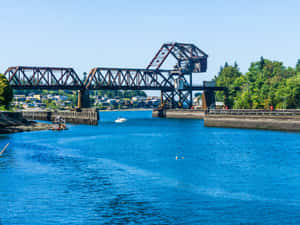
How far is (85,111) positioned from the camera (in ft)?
595

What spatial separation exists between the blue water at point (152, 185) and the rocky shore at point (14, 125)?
38.0 metres

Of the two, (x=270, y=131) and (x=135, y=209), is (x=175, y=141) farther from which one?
(x=135, y=209)

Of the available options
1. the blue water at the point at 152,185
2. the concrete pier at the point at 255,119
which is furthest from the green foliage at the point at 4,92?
the blue water at the point at 152,185

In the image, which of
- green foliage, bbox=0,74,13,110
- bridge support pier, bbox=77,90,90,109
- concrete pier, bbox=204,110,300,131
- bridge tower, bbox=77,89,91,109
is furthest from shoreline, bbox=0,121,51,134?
bridge tower, bbox=77,89,91,109

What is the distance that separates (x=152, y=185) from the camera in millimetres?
52000

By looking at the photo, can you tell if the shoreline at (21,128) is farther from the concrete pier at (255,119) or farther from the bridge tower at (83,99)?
the bridge tower at (83,99)

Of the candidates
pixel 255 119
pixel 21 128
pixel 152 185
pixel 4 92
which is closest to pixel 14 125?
pixel 21 128

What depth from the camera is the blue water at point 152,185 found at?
40156 mm

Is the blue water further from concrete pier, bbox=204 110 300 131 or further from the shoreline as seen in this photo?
the shoreline

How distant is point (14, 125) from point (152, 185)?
294ft

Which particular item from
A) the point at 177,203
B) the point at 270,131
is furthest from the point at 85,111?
the point at 177,203

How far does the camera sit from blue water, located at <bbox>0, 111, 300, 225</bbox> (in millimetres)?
40156

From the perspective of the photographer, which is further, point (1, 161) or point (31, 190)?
point (1, 161)

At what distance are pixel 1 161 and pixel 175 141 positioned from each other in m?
41.7
